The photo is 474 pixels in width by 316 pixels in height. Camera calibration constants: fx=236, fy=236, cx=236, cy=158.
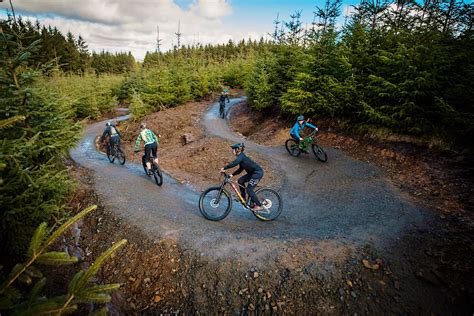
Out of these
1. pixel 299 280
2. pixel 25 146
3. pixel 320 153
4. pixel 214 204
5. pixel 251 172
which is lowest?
pixel 299 280

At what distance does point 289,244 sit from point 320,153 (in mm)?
8158

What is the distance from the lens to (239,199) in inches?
333

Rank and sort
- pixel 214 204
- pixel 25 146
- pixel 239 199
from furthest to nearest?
pixel 239 199 → pixel 214 204 → pixel 25 146

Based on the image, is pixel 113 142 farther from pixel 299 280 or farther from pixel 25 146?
pixel 299 280

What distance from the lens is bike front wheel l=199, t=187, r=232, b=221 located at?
8.25m

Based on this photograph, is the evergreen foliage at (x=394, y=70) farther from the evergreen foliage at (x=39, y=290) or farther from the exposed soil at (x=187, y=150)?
the evergreen foliage at (x=39, y=290)

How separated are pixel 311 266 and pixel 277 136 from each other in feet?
43.2

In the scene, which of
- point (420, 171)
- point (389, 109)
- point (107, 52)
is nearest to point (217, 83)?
point (389, 109)

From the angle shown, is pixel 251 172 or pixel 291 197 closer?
pixel 251 172

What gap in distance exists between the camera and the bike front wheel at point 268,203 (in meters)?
8.31

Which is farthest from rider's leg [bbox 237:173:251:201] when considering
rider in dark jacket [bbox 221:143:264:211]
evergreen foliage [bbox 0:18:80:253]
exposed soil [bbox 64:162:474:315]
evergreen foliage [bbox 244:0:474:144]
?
evergreen foliage [bbox 244:0:474:144]

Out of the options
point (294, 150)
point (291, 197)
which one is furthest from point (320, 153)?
point (291, 197)

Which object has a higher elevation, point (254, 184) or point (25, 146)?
point (25, 146)

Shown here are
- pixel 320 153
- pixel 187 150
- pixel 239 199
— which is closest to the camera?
pixel 239 199
